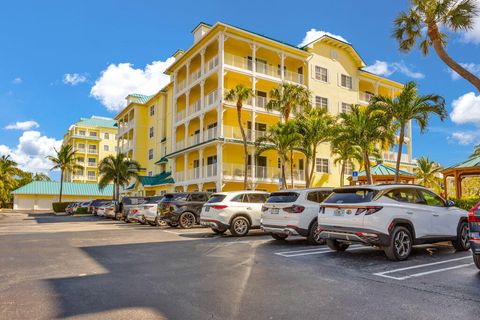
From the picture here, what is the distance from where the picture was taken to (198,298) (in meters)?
5.54

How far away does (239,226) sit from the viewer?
1410 centimetres

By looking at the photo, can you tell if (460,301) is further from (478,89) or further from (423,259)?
(478,89)

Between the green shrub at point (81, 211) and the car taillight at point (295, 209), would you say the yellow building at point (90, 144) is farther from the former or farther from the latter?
the car taillight at point (295, 209)

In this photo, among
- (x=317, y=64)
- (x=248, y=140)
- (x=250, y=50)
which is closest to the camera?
(x=248, y=140)

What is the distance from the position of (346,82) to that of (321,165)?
375 inches

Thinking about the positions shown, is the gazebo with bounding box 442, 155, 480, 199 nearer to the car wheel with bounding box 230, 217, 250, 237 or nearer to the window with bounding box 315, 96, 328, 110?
the car wheel with bounding box 230, 217, 250, 237

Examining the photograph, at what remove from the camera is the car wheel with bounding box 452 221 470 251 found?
9.90 meters

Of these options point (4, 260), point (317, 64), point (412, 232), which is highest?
point (317, 64)

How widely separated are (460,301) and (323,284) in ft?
6.45

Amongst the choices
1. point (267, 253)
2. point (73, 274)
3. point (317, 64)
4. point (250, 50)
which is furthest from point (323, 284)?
point (317, 64)

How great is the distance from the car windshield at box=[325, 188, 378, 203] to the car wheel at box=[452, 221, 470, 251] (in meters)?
3.09

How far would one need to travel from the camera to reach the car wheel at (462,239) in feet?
32.5

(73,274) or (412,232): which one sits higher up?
(412,232)

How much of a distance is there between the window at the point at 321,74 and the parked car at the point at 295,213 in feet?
88.7
